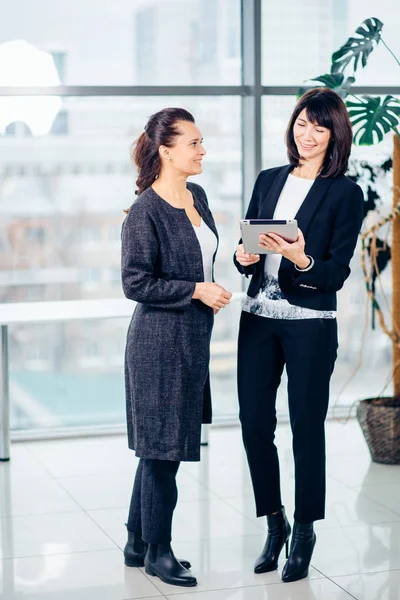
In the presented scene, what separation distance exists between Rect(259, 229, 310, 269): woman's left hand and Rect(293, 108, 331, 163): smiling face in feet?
1.01

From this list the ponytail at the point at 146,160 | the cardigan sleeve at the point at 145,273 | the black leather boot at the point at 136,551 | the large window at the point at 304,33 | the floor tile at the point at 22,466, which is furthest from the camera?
the large window at the point at 304,33

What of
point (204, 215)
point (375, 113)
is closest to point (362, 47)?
point (375, 113)

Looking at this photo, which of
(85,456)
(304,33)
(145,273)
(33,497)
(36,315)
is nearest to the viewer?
(145,273)

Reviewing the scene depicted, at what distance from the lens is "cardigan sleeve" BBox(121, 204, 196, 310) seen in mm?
2947

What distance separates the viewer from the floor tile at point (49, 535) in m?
3.49

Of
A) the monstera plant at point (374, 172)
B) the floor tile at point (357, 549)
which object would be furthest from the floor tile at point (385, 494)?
the monstera plant at point (374, 172)

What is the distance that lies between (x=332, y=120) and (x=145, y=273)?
750 millimetres

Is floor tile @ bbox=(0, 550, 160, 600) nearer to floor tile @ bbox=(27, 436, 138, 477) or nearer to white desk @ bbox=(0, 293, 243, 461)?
floor tile @ bbox=(27, 436, 138, 477)

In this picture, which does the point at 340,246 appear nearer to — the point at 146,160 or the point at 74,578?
the point at 146,160

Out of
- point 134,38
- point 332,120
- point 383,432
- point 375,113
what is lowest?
point 383,432

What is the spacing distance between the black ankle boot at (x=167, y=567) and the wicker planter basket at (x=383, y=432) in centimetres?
178

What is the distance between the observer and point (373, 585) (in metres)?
3.15

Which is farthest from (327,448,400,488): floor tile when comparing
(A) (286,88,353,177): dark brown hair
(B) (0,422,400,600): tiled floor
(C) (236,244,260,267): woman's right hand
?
(A) (286,88,353,177): dark brown hair

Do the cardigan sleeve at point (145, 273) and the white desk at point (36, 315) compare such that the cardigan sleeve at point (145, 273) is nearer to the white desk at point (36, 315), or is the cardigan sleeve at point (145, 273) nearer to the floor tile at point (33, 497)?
the floor tile at point (33, 497)
